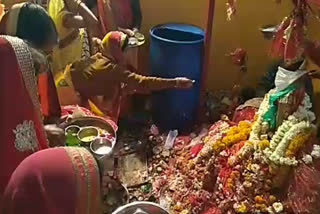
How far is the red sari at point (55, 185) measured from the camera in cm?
130

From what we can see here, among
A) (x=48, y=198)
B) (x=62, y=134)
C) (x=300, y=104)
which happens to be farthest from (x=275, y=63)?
(x=48, y=198)

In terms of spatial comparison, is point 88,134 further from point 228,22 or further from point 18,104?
point 228,22

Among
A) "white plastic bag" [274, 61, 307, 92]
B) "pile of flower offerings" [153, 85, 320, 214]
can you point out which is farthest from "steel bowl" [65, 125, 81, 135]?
"white plastic bag" [274, 61, 307, 92]

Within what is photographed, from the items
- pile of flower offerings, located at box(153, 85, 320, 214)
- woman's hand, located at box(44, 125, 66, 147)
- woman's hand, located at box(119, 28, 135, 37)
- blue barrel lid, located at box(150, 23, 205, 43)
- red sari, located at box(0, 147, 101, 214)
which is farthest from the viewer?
blue barrel lid, located at box(150, 23, 205, 43)

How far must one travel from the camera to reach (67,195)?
130 cm

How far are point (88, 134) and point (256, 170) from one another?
0.66 m

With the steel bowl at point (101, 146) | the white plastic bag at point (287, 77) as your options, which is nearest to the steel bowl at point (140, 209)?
the steel bowl at point (101, 146)

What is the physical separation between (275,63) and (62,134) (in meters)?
1.44

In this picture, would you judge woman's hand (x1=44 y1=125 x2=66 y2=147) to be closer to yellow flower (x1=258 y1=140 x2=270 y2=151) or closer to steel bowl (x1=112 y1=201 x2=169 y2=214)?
steel bowl (x1=112 y1=201 x2=169 y2=214)

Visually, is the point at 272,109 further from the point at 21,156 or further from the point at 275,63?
the point at 21,156

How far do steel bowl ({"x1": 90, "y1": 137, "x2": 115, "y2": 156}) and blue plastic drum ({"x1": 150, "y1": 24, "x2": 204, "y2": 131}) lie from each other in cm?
74

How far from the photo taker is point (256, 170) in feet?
7.15

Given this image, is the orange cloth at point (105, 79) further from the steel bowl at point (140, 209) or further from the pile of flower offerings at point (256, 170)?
the steel bowl at point (140, 209)

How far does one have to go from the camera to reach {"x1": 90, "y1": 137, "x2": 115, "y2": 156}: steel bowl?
7.04 feet
